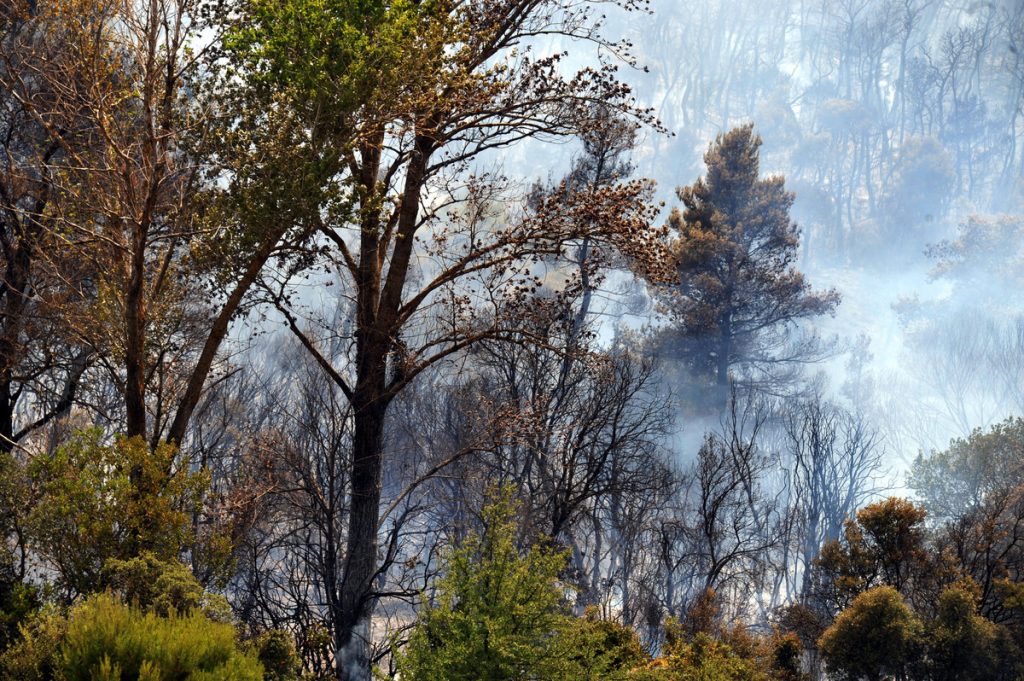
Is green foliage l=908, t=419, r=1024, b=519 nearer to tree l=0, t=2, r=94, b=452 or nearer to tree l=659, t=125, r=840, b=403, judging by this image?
tree l=659, t=125, r=840, b=403

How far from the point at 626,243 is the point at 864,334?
5580cm

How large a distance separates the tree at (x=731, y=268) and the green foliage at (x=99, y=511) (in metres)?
26.3

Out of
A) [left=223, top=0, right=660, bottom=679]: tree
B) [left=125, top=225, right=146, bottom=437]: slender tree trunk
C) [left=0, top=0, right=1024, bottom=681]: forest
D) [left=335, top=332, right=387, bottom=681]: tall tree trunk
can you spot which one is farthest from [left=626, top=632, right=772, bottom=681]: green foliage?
[left=125, top=225, right=146, bottom=437]: slender tree trunk

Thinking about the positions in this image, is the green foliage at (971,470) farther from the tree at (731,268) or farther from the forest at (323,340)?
the tree at (731,268)

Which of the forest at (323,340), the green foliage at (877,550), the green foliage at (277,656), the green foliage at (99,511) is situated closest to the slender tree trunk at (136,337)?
the forest at (323,340)

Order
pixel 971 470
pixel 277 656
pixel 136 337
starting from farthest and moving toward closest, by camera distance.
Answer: pixel 971 470, pixel 136 337, pixel 277 656

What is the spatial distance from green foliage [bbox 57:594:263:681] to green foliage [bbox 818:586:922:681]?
8.79 m

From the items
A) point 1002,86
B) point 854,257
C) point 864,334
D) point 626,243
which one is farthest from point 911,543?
point 1002,86

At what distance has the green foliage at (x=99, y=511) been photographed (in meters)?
6.49

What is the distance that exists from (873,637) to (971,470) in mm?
19978

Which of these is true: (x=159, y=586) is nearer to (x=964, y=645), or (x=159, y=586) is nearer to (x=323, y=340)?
(x=323, y=340)

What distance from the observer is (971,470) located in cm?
2855

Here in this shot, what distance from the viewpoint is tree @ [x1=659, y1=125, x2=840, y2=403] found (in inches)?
1259

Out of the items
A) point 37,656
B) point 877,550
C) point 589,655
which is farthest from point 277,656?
point 877,550
